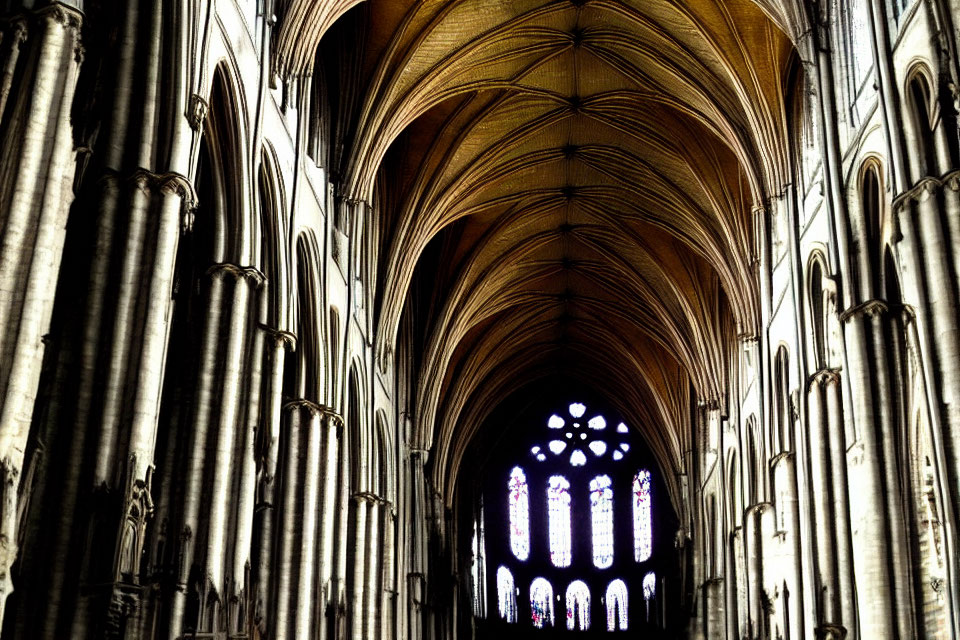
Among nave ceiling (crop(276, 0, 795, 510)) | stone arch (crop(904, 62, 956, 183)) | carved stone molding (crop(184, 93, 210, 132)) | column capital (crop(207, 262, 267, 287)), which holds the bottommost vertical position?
column capital (crop(207, 262, 267, 287))

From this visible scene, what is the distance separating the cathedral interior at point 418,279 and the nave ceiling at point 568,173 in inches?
4.1

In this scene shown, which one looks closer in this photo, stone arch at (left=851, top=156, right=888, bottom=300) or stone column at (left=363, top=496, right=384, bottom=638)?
stone arch at (left=851, top=156, right=888, bottom=300)

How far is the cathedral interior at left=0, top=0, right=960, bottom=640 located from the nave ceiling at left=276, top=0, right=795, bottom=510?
4.1 inches

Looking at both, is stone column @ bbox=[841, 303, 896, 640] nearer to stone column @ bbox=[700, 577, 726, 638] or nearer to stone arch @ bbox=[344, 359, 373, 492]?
stone arch @ bbox=[344, 359, 373, 492]

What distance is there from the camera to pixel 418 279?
39594 millimetres

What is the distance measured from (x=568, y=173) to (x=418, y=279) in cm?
619

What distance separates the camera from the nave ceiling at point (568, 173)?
27812 millimetres

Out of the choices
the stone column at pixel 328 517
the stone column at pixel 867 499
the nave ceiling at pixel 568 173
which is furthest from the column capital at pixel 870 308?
the stone column at pixel 328 517

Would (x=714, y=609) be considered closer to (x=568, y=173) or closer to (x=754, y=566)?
(x=754, y=566)

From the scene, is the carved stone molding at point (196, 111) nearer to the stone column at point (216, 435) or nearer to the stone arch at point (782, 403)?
the stone column at point (216, 435)

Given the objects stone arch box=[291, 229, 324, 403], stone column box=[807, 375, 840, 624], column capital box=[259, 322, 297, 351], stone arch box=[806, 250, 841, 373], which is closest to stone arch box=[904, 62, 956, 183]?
stone arch box=[806, 250, 841, 373]

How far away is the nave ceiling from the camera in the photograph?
27.8 meters

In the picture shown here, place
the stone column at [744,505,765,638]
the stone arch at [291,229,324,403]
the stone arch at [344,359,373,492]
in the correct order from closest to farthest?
the stone arch at [291,229,324,403]
the stone arch at [344,359,373,492]
the stone column at [744,505,765,638]

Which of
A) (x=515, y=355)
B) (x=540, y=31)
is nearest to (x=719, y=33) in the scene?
(x=540, y=31)
